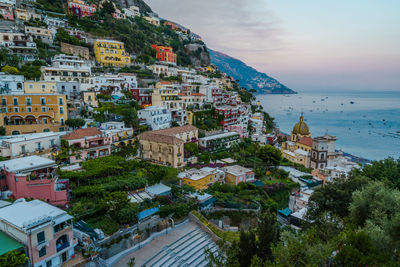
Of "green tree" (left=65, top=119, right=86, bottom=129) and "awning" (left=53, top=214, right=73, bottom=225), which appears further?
"green tree" (left=65, top=119, right=86, bottom=129)

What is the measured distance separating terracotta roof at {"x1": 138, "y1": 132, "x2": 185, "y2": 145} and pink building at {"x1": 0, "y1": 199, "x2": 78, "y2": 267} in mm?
16964

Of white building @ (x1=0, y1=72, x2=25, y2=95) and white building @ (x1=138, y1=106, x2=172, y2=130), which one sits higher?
white building @ (x1=0, y1=72, x2=25, y2=95)

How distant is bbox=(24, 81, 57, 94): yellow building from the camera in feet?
98.5

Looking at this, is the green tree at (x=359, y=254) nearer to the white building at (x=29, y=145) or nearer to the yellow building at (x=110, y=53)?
the white building at (x=29, y=145)

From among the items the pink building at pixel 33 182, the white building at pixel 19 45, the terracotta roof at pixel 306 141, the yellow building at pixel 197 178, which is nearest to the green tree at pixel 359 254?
the yellow building at pixel 197 178

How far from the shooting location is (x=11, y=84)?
29047mm

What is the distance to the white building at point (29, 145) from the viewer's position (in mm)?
22156

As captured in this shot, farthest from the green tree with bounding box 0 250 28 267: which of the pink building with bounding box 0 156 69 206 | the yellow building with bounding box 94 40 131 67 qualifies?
the yellow building with bounding box 94 40 131 67

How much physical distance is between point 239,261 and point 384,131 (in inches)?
3660

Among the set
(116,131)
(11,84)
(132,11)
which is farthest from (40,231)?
(132,11)

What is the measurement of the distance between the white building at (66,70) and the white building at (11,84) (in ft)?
21.6

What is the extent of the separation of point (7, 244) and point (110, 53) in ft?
154

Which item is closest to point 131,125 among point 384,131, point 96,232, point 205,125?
point 205,125

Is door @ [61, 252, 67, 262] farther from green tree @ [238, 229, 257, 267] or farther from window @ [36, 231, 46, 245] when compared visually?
green tree @ [238, 229, 257, 267]
